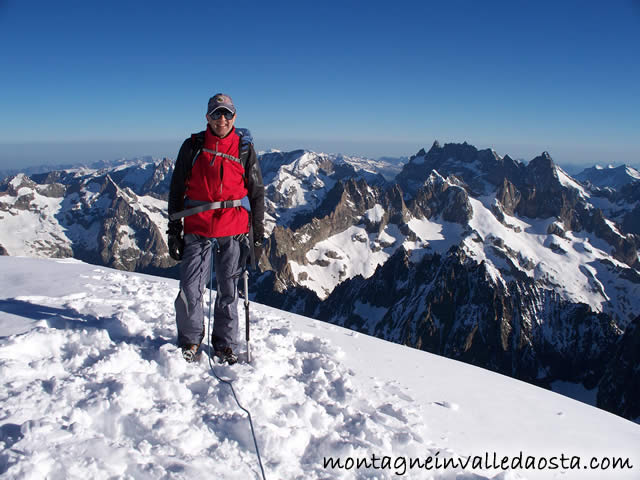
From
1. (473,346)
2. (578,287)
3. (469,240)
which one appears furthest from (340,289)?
(578,287)

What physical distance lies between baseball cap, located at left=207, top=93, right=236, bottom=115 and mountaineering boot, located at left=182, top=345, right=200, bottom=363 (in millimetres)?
3710

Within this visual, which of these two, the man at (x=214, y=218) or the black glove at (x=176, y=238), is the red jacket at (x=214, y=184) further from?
the black glove at (x=176, y=238)

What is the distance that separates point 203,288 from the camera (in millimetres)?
6254

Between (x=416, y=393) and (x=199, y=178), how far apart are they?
16.0ft

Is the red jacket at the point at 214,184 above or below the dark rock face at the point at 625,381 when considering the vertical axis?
above

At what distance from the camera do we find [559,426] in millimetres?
5766

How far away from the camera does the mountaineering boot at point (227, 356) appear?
590cm

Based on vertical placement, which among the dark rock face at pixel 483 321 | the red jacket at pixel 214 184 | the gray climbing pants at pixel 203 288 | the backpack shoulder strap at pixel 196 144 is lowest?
the dark rock face at pixel 483 321

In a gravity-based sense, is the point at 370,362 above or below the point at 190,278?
below

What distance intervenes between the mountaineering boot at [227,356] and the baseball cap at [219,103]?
3801 mm

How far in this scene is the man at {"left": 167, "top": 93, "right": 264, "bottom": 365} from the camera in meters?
5.86

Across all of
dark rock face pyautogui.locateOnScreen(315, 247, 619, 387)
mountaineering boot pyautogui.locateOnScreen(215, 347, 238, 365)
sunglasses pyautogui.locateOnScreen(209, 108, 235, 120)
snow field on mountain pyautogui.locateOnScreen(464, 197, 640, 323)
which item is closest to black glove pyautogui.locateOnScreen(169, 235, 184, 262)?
mountaineering boot pyautogui.locateOnScreen(215, 347, 238, 365)

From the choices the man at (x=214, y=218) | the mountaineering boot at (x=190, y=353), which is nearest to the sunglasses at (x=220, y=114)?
the man at (x=214, y=218)

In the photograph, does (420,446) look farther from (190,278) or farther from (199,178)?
(199,178)
